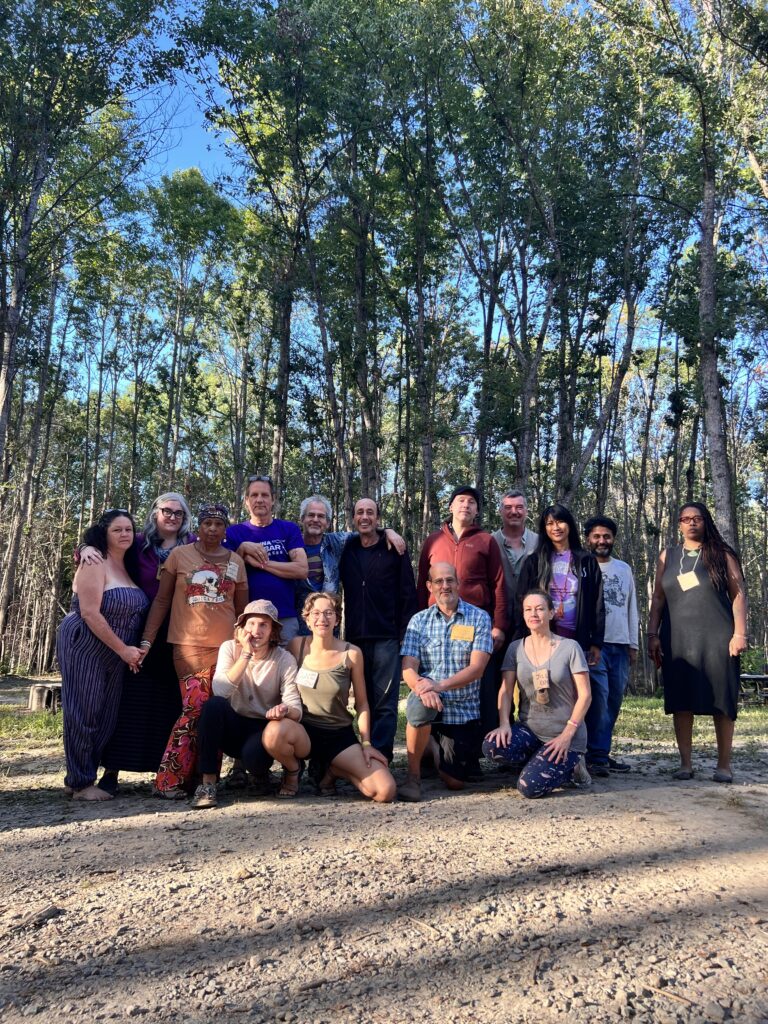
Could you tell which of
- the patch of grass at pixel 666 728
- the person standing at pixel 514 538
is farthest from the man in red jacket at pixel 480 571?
the patch of grass at pixel 666 728

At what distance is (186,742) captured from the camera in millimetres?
4133

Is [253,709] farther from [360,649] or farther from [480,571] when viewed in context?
[480,571]

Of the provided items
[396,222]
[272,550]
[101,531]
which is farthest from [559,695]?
[396,222]

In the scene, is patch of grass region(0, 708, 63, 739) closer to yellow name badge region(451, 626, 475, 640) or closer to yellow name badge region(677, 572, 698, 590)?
yellow name badge region(451, 626, 475, 640)

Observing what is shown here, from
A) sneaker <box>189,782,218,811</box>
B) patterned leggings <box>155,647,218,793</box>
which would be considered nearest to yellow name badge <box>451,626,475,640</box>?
patterned leggings <box>155,647,218,793</box>

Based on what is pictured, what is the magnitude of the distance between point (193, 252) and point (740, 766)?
2002cm

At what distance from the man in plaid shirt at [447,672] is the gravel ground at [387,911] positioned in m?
0.47

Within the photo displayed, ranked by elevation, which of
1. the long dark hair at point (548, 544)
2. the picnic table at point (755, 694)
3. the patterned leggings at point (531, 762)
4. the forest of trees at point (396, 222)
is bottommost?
the picnic table at point (755, 694)

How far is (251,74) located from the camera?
44.7ft

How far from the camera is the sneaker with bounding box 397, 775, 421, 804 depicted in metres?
4.08

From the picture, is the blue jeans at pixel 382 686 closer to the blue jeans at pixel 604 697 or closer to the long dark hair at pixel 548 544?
the long dark hair at pixel 548 544

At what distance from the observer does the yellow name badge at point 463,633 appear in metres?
4.30

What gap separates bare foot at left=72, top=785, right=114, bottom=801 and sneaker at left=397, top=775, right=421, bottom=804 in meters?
1.69

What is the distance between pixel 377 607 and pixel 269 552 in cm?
79
